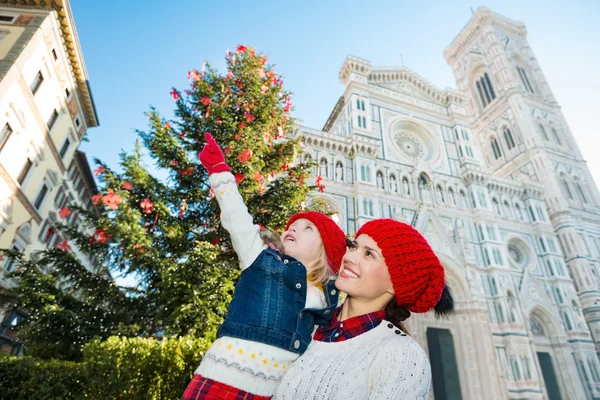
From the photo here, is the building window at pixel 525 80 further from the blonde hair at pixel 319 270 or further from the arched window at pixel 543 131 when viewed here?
the blonde hair at pixel 319 270

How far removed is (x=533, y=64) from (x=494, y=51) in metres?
5.10

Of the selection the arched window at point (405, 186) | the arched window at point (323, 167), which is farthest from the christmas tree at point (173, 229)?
the arched window at point (405, 186)

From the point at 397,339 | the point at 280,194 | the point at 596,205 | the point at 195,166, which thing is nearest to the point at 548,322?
the point at 596,205

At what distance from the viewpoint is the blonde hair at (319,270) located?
7.98ft

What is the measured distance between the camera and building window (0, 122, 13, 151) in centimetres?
1291

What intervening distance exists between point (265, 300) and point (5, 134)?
53.0 ft

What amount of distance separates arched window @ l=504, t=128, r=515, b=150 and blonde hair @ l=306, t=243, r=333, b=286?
35.3 m

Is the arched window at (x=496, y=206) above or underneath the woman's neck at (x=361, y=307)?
above

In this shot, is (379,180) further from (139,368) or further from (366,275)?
(366,275)

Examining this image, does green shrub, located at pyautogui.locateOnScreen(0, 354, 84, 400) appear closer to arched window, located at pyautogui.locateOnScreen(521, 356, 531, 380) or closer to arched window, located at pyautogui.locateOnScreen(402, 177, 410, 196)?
arched window, located at pyautogui.locateOnScreen(402, 177, 410, 196)

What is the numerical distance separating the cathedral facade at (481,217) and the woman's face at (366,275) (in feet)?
46.6

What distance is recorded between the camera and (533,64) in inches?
1449

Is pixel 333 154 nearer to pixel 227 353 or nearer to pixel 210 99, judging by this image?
pixel 210 99

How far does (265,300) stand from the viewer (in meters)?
2.11
